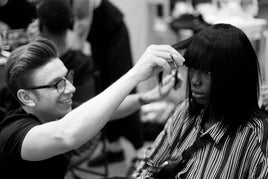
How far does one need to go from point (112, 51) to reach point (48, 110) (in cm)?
162

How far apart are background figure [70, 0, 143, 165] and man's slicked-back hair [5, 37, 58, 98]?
4.37 feet

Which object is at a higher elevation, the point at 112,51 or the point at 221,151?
the point at 221,151

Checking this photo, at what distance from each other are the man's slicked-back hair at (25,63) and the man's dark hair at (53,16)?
675mm

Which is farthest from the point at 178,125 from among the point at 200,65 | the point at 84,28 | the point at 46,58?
the point at 84,28

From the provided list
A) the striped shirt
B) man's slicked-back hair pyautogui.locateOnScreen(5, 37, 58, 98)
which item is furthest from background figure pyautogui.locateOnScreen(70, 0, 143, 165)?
the striped shirt

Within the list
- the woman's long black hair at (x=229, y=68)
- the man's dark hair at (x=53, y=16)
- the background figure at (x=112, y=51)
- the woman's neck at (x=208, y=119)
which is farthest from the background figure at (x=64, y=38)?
the woman's long black hair at (x=229, y=68)

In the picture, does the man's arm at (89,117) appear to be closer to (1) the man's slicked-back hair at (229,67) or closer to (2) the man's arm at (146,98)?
(1) the man's slicked-back hair at (229,67)

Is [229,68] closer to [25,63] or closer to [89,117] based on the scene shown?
[89,117]

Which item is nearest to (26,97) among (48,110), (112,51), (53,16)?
(48,110)

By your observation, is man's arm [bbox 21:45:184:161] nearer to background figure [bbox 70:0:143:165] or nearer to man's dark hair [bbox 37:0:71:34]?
man's dark hair [bbox 37:0:71:34]

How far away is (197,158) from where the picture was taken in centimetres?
139

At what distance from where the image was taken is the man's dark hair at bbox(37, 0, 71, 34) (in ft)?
6.88

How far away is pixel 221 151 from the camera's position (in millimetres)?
1344

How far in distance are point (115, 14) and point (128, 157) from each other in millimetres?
1218
